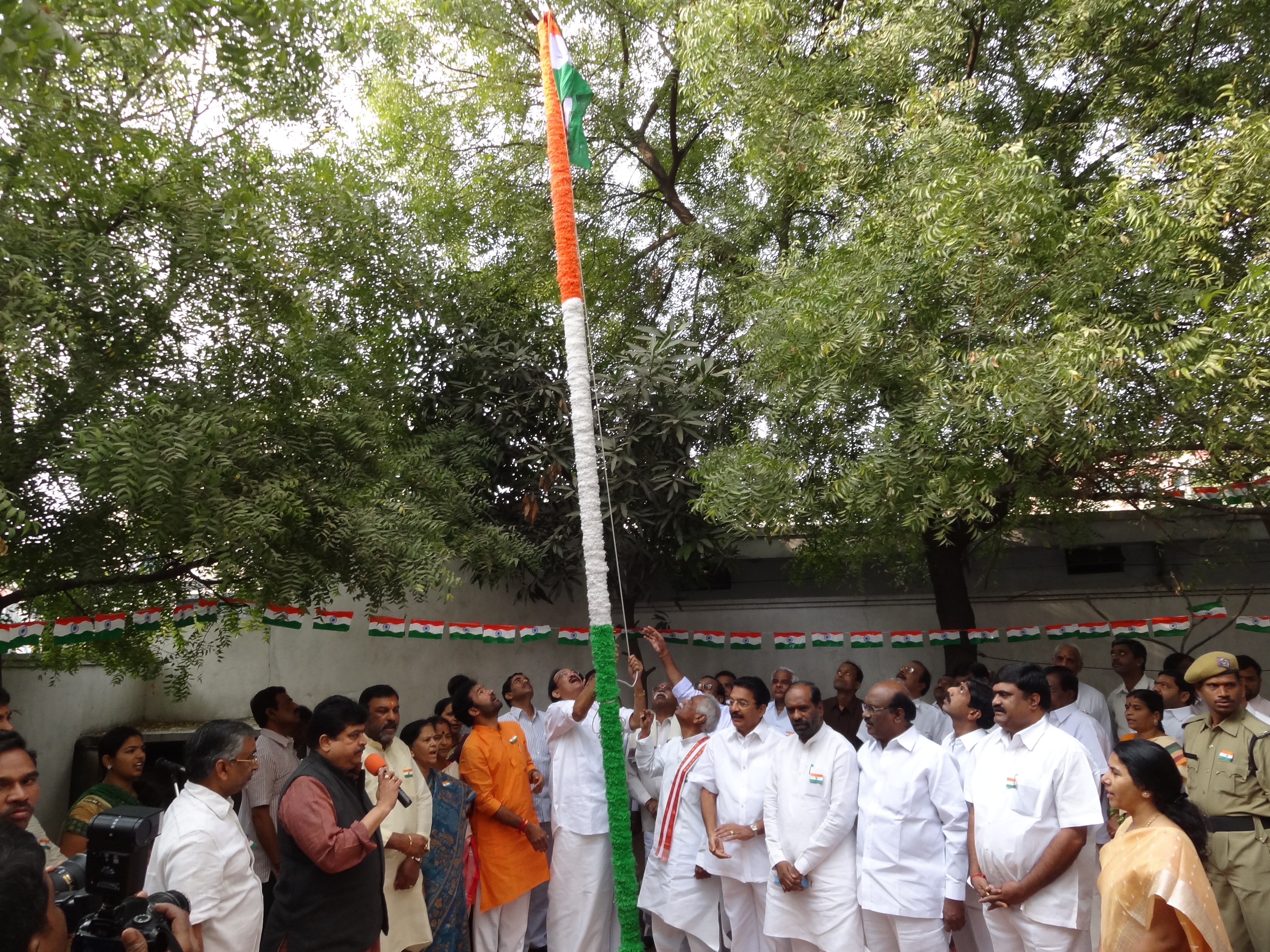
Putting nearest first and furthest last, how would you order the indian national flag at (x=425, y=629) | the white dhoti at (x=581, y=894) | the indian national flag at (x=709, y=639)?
the white dhoti at (x=581, y=894) → the indian national flag at (x=425, y=629) → the indian national flag at (x=709, y=639)

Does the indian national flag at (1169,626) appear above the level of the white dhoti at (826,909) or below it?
above

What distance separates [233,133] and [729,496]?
13.5 feet

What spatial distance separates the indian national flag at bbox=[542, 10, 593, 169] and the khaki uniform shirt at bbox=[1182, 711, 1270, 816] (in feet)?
15.2

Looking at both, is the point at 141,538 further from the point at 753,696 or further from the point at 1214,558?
the point at 1214,558

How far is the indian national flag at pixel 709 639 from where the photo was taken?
419 inches

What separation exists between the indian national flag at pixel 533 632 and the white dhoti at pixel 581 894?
125 inches

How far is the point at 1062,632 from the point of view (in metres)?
9.93

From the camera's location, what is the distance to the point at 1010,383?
5.42 m

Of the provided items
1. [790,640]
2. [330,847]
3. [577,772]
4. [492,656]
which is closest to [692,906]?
[577,772]

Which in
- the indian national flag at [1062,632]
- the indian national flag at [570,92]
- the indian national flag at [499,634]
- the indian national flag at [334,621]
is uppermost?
the indian national flag at [570,92]

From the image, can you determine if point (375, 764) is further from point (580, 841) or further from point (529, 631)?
point (529, 631)

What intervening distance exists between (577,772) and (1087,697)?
4060mm

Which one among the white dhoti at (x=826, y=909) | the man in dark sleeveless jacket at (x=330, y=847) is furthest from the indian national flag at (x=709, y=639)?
the man in dark sleeveless jacket at (x=330, y=847)

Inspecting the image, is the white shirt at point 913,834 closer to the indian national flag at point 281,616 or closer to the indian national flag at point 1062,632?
the indian national flag at point 281,616
